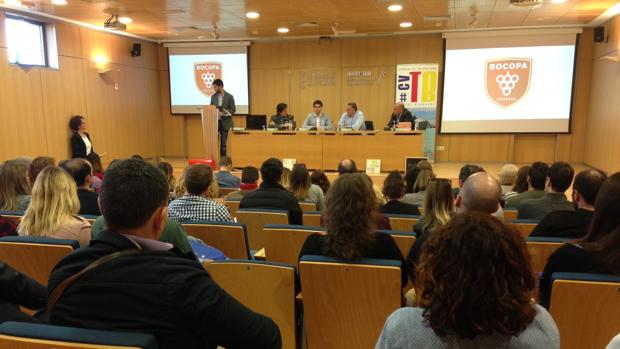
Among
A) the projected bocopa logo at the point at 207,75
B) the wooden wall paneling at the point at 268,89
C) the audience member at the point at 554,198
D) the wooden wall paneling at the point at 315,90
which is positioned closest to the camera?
Result: the audience member at the point at 554,198

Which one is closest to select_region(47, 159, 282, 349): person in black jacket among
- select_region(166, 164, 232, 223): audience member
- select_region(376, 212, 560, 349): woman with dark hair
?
select_region(376, 212, 560, 349): woman with dark hair

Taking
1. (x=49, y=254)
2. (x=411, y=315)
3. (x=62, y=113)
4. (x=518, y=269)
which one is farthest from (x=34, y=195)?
(x=62, y=113)

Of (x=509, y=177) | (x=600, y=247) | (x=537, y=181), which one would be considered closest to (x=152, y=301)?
(x=600, y=247)

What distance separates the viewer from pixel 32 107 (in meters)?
7.89

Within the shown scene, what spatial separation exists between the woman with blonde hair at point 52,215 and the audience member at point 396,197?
2.05 meters

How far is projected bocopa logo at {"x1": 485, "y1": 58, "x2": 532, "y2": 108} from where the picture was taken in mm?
9523

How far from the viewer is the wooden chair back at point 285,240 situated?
2465 mm

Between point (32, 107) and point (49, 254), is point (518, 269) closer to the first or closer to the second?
point (49, 254)

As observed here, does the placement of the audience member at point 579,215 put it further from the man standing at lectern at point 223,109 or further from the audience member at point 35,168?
the man standing at lectern at point 223,109

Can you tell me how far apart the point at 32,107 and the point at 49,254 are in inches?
281

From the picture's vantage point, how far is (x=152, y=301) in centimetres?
104

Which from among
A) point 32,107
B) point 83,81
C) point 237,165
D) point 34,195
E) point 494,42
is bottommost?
point 237,165

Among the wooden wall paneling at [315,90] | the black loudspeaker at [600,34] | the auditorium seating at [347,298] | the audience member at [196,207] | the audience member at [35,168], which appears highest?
the black loudspeaker at [600,34]

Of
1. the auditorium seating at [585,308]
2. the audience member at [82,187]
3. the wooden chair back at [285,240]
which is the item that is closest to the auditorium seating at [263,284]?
the wooden chair back at [285,240]
